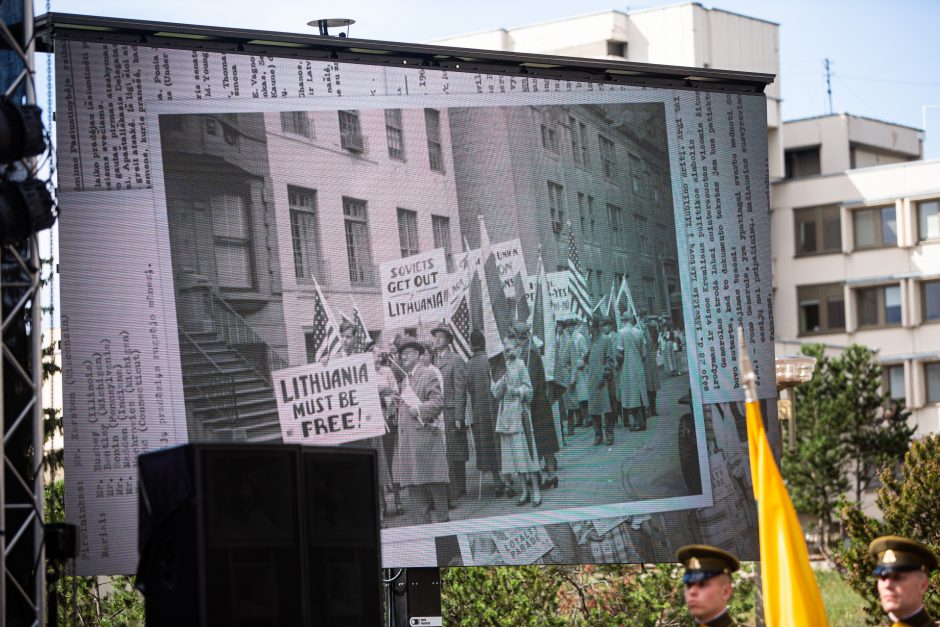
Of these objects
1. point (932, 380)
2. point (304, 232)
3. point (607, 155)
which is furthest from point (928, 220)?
point (304, 232)

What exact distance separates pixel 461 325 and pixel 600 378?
91 centimetres

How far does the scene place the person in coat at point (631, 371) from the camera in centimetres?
836

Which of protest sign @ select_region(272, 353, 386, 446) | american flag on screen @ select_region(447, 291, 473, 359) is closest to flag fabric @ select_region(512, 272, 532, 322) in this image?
american flag on screen @ select_region(447, 291, 473, 359)

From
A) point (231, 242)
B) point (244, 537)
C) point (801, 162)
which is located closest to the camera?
point (244, 537)

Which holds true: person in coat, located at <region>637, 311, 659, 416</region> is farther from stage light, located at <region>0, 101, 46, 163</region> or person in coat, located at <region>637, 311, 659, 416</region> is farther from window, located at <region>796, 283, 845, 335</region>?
window, located at <region>796, 283, 845, 335</region>

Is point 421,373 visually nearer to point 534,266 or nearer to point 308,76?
point 534,266

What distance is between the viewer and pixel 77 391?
7535mm

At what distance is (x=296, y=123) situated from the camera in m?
8.02

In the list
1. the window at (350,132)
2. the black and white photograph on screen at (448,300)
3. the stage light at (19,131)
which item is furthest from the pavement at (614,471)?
the stage light at (19,131)

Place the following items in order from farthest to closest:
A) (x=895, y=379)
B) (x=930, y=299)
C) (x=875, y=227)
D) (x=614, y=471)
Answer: (x=875, y=227) < (x=895, y=379) < (x=930, y=299) < (x=614, y=471)

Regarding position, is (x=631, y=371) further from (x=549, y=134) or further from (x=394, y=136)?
(x=394, y=136)

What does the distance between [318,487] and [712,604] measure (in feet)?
5.76

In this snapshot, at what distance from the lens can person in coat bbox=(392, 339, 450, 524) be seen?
796 centimetres

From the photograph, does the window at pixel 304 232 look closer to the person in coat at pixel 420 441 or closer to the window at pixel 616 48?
the person in coat at pixel 420 441
